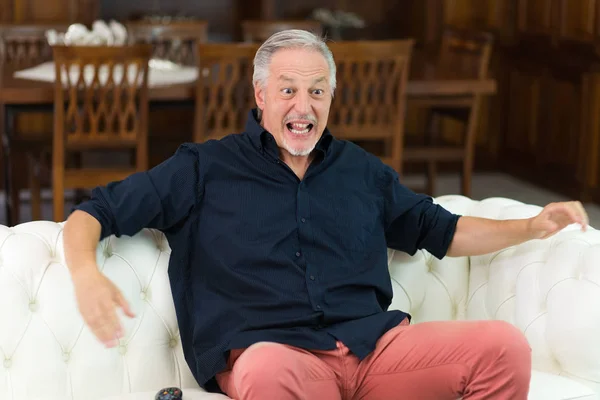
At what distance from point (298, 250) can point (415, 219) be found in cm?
32

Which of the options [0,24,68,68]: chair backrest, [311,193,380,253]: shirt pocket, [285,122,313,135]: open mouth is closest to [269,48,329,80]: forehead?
[285,122,313,135]: open mouth

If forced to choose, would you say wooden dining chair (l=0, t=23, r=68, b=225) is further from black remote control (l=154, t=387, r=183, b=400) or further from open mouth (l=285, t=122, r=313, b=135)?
black remote control (l=154, t=387, r=183, b=400)

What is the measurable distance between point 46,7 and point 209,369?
430 centimetres

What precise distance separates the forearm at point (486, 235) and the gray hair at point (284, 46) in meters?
0.47

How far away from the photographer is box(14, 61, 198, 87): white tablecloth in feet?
14.2

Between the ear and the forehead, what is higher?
the forehead

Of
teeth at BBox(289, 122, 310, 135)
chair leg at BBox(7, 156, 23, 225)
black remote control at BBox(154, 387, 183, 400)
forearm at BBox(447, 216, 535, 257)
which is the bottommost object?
chair leg at BBox(7, 156, 23, 225)

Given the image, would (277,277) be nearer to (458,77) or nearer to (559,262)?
(559,262)

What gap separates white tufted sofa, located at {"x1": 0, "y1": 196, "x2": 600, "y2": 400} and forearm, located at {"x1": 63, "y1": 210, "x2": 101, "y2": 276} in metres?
0.14

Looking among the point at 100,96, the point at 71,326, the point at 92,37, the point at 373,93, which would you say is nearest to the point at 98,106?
the point at 100,96

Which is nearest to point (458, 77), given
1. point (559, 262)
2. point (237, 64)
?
point (237, 64)

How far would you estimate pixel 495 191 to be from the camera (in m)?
6.06

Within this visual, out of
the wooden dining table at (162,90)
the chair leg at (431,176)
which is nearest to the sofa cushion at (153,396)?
Result: the wooden dining table at (162,90)

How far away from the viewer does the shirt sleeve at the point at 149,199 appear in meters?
2.19
